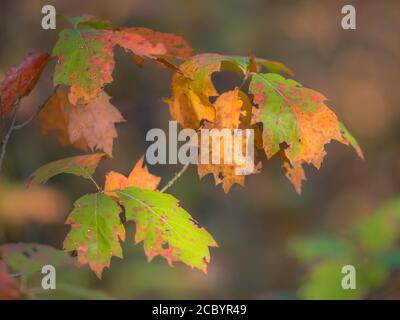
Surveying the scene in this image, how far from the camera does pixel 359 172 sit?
512 cm

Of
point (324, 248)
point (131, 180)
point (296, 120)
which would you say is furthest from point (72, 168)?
point (324, 248)

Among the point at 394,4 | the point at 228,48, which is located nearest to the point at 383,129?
the point at 394,4

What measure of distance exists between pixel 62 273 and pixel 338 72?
2.52m

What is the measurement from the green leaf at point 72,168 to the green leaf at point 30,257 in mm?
130

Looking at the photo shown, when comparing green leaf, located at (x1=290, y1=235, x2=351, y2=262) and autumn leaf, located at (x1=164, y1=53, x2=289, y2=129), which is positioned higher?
green leaf, located at (x1=290, y1=235, x2=351, y2=262)

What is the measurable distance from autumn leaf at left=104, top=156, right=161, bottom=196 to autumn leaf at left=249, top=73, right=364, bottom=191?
0.98 feet

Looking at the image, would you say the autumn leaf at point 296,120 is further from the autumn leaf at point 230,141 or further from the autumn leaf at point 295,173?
the autumn leaf at point 295,173

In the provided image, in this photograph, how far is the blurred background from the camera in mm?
4285

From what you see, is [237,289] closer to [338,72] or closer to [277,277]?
[277,277]

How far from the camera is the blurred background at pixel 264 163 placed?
4.29 metres

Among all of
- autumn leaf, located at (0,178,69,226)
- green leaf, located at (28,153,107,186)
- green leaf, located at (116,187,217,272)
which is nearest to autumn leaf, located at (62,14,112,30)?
green leaf, located at (28,153,107,186)

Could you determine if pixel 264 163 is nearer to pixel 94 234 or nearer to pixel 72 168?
pixel 72 168

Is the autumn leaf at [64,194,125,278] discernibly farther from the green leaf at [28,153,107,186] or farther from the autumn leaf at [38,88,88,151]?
the autumn leaf at [38,88,88,151]
